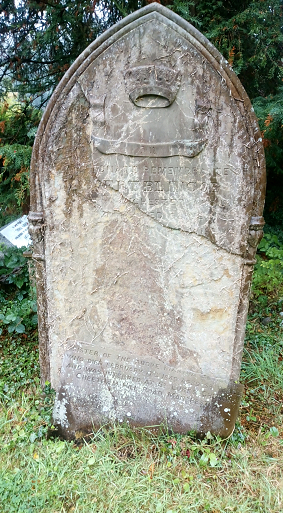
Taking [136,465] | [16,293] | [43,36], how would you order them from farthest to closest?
[16,293], [43,36], [136,465]

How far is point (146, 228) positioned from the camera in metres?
2.22

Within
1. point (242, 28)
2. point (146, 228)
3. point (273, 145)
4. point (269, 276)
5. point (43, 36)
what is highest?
point (43, 36)

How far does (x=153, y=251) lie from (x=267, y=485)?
1459 mm

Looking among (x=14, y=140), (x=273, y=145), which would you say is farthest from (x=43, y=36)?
(x=273, y=145)

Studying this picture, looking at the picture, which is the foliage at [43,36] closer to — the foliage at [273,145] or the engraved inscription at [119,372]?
the foliage at [273,145]

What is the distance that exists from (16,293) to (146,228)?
6.92ft

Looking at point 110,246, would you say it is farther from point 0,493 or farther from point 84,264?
point 0,493

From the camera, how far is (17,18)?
12.6 feet

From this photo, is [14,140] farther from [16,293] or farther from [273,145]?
[273,145]

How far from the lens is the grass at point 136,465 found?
2.01 metres

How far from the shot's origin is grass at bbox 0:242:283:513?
2006 mm

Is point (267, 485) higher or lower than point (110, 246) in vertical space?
lower

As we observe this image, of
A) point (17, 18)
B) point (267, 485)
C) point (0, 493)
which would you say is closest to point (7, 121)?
point (17, 18)

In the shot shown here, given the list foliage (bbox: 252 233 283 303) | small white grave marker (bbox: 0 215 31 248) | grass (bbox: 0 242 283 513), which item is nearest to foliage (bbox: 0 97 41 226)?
small white grave marker (bbox: 0 215 31 248)
